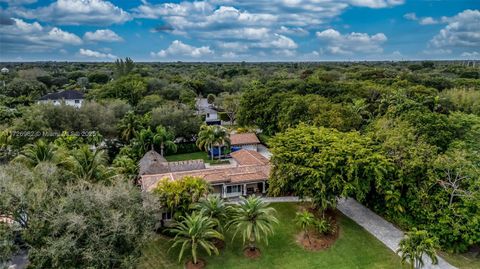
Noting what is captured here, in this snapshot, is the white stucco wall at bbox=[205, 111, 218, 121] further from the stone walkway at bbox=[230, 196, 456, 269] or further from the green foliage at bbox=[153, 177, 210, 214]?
the green foliage at bbox=[153, 177, 210, 214]

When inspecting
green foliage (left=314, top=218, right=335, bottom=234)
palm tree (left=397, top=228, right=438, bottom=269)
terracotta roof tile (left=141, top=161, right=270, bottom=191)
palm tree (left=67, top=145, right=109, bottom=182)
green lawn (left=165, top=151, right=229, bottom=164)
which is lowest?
green lawn (left=165, top=151, right=229, bottom=164)

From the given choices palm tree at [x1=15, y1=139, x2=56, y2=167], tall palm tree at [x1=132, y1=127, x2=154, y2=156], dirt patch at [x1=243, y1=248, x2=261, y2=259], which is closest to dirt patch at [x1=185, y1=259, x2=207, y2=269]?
dirt patch at [x1=243, y1=248, x2=261, y2=259]

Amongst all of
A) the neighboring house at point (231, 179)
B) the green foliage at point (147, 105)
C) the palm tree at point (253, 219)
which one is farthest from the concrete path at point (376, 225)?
the green foliage at point (147, 105)

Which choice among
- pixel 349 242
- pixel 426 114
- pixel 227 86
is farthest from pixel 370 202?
pixel 227 86

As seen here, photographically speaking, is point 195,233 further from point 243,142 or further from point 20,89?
point 20,89

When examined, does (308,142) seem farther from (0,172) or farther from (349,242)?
(0,172)

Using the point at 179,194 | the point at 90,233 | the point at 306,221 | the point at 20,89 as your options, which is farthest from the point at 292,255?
the point at 20,89
